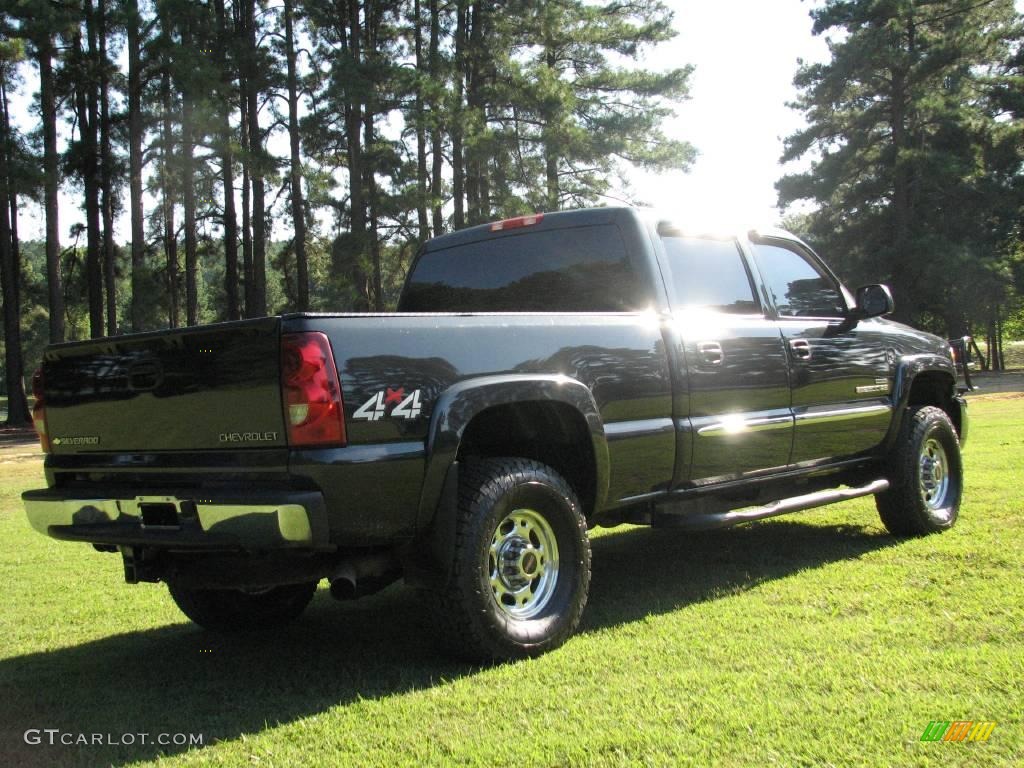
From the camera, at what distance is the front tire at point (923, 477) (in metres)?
6.15

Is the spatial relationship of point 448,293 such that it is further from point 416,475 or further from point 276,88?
point 276,88

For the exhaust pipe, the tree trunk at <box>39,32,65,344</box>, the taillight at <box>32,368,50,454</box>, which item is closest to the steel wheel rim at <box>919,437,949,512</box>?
the exhaust pipe

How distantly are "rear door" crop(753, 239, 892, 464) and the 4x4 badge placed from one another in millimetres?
2646

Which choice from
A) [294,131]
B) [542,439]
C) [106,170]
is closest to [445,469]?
[542,439]

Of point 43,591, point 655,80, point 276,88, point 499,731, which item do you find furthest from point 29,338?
Result: point 499,731

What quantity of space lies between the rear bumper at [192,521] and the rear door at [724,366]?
213 centimetres

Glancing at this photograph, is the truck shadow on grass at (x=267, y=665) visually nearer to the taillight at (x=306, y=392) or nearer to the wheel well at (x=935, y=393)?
the taillight at (x=306, y=392)

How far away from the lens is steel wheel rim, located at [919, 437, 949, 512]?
6.43m

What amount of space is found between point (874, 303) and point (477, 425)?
306 cm

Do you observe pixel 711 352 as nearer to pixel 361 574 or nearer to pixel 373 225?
pixel 361 574

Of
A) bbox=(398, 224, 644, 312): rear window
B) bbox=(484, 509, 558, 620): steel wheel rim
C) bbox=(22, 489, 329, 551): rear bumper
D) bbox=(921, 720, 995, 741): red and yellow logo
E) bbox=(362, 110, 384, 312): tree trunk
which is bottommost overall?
bbox=(921, 720, 995, 741): red and yellow logo

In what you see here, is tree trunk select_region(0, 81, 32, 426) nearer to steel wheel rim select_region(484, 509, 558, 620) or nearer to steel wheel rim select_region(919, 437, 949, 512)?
steel wheel rim select_region(919, 437, 949, 512)

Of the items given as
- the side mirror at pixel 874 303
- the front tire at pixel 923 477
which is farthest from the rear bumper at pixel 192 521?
the front tire at pixel 923 477

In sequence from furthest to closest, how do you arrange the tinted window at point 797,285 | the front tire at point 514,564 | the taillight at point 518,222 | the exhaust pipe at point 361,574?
the tinted window at point 797,285
the taillight at point 518,222
the front tire at point 514,564
the exhaust pipe at point 361,574
